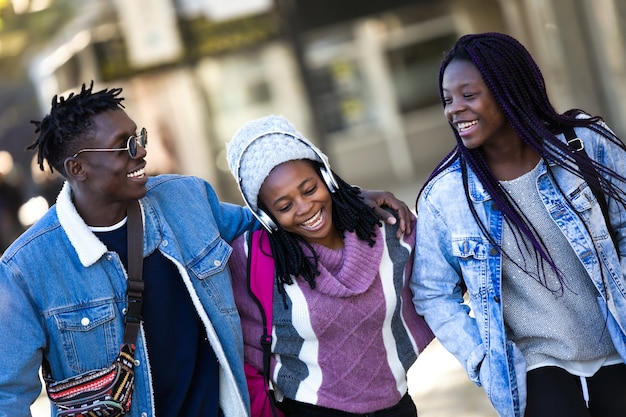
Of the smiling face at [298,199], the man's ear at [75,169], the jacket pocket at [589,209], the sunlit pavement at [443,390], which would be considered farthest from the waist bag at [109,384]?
the sunlit pavement at [443,390]

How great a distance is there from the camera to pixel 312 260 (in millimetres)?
3785

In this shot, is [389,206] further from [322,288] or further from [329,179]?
[322,288]

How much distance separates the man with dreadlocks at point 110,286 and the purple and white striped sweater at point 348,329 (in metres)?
0.17

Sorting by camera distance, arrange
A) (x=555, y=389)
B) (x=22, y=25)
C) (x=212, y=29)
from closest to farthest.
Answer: (x=555, y=389) → (x=212, y=29) → (x=22, y=25)

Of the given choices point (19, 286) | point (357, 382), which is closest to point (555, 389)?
point (357, 382)

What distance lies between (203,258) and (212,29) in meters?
11.8

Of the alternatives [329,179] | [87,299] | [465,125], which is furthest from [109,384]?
[465,125]

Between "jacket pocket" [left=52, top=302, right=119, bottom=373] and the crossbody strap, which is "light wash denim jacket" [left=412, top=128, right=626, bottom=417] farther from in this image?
"jacket pocket" [left=52, top=302, right=119, bottom=373]

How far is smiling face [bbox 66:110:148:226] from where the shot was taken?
12.0ft

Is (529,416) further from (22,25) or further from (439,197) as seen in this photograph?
(22,25)

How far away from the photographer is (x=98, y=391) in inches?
137

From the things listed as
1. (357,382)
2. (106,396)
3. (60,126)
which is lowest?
(357,382)

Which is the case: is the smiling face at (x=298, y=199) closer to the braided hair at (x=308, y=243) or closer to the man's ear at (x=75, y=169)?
the braided hair at (x=308, y=243)

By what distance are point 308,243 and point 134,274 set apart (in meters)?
0.72
